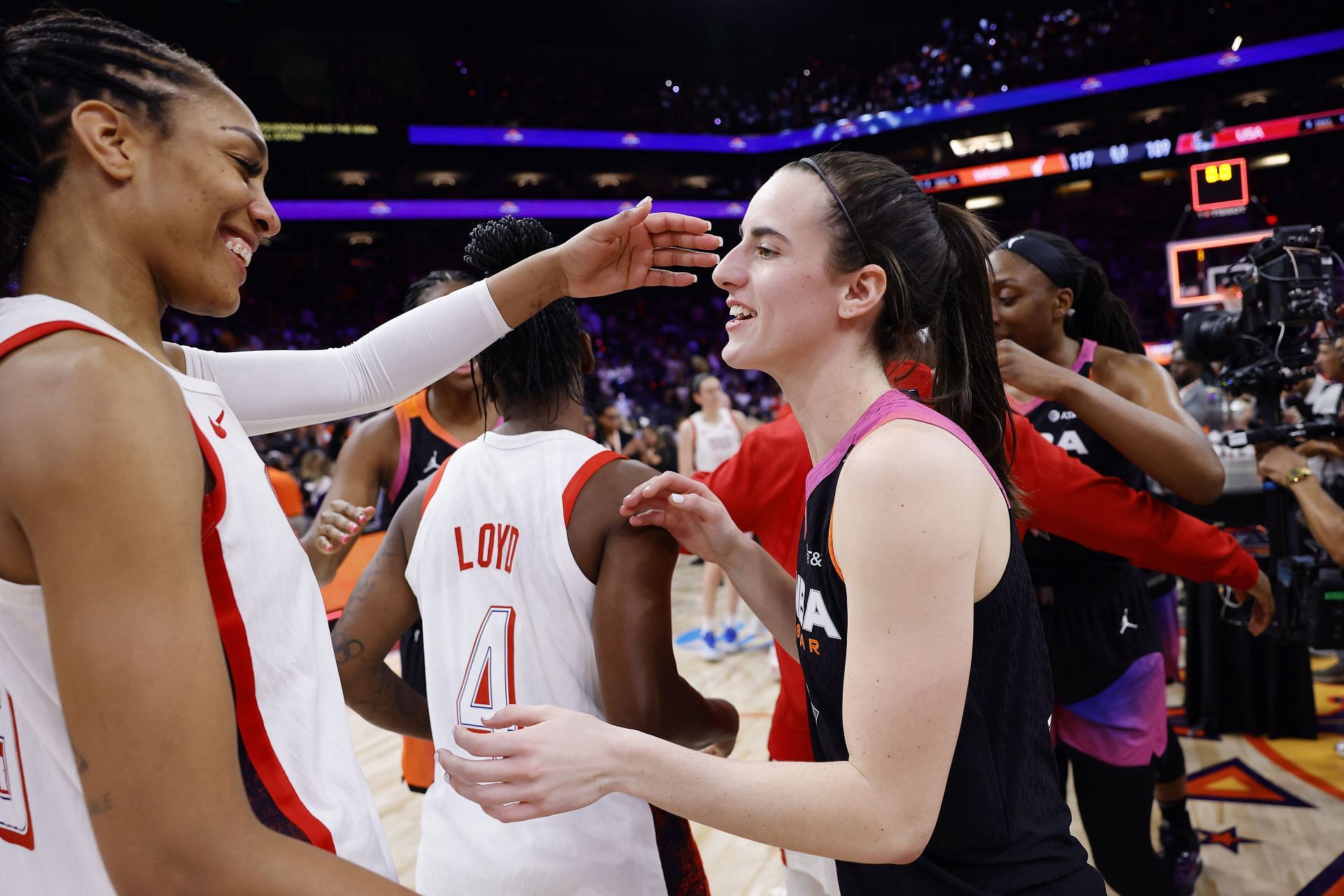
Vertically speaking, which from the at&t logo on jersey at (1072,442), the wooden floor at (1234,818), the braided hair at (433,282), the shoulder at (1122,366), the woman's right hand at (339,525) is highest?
the braided hair at (433,282)

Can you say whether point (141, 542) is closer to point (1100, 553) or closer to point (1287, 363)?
point (1100, 553)

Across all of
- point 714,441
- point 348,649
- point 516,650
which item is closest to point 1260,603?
point 516,650

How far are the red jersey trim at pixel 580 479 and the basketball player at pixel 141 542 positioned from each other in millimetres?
566

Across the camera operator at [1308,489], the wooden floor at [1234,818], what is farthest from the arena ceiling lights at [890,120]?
the camera operator at [1308,489]

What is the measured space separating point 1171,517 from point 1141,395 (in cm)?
58

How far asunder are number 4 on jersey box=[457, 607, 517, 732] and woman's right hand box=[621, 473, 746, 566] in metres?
0.31

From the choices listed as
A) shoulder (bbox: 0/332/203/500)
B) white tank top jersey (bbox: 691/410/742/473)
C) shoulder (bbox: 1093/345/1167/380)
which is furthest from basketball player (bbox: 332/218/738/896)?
white tank top jersey (bbox: 691/410/742/473)

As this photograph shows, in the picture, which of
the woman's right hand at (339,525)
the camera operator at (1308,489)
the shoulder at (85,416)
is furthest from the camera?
the camera operator at (1308,489)

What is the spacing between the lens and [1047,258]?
2748mm

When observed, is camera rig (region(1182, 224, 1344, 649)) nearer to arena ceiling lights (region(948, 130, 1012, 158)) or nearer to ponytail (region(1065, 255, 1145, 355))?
ponytail (region(1065, 255, 1145, 355))

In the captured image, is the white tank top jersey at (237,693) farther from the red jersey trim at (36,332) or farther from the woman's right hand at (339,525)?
the woman's right hand at (339,525)

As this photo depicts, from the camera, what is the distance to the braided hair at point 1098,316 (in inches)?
116

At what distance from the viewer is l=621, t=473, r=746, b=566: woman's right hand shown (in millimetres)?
1498

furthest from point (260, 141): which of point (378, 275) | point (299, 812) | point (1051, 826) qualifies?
point (378, 275)
